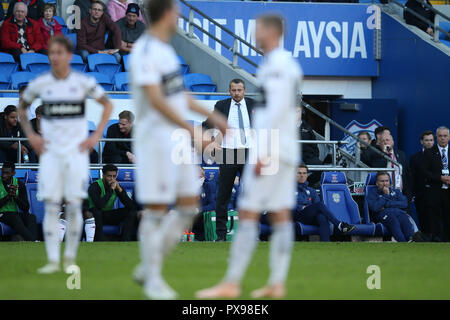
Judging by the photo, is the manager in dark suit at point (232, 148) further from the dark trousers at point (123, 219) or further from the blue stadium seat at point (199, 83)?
the blue stadium seat at point (199, 83)

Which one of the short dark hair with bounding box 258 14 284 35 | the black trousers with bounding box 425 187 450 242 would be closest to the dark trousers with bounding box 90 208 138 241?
the black trousers with bounding box 425 187 450 242

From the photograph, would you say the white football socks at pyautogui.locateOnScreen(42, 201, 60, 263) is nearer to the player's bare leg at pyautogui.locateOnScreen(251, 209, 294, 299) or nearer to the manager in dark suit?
the player's bare leg at pyautogui.locateOnScreen(251, 209, 294, 299)

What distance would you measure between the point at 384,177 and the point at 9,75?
7675mm

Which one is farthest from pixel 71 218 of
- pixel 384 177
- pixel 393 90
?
pixel 393 90

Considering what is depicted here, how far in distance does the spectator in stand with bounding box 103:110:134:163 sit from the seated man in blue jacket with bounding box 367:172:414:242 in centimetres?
435

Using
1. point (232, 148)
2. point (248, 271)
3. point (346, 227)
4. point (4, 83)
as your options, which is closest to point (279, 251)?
Answer: point (248, 271)

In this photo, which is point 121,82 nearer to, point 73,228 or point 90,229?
point 90,229

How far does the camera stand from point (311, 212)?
16.0 meters

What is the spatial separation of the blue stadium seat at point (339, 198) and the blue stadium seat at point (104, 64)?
5235mm

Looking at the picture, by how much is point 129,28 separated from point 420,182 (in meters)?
7.18

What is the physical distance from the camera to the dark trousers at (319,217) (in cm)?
1587

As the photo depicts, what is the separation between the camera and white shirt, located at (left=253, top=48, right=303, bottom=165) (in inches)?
275
